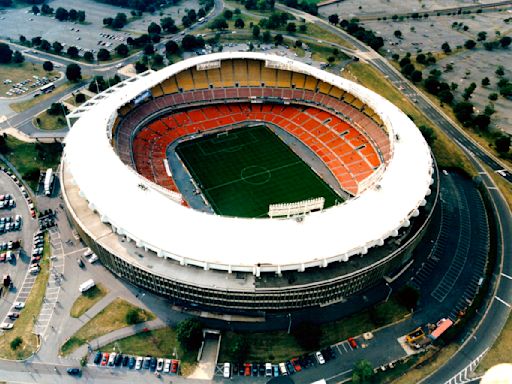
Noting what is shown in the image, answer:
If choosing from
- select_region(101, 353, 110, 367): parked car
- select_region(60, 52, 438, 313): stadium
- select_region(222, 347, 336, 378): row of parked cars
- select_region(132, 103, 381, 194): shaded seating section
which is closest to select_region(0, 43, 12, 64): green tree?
select_region(60, 52, 438, 313): stadium

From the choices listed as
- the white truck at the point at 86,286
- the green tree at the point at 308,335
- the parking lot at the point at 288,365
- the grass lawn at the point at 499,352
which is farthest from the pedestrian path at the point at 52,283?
the grass lawn at the point at 499,352

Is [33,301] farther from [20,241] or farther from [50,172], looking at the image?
[50,172]

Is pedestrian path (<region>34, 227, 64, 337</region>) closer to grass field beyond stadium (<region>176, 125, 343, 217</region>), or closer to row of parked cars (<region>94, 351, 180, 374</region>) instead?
row of parked cars (<region>94, 351, 180, 374</region>)

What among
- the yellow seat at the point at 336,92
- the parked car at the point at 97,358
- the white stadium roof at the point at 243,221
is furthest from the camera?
the yellow seat at the point at 336,92

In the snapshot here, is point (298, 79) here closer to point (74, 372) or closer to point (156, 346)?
point (156, 346)

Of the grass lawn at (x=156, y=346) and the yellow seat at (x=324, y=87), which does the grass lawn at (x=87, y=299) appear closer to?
the grass lawn at (x=156, y=346)

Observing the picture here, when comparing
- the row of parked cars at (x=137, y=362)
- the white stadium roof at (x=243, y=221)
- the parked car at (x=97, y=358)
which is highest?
the white stadium roof at (x=243, y=221)

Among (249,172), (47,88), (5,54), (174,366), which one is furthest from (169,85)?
(174,366)
